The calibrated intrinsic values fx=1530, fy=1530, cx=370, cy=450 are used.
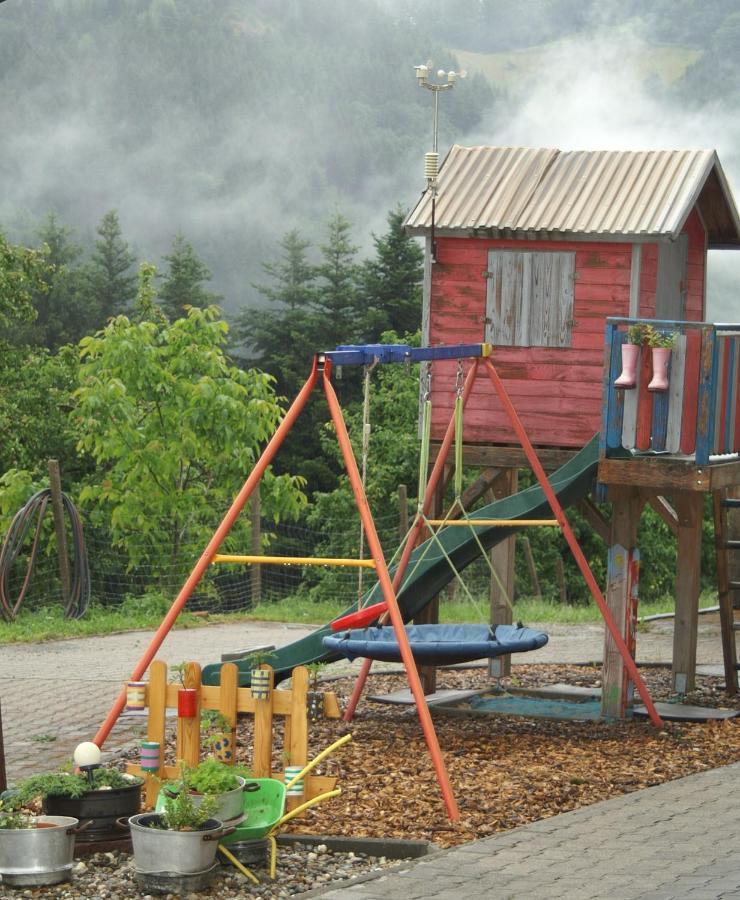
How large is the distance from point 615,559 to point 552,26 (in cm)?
14061

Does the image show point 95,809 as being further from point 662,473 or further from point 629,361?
point 629,361

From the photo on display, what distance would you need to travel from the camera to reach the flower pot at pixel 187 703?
754 cm

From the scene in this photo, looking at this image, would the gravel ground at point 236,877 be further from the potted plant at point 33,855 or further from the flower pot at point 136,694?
the flower pot at point 136,694

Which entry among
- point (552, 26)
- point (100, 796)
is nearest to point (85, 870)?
point (100, 796)

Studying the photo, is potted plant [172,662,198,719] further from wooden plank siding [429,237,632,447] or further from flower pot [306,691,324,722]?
wooden plank siding [429,237,632,447]

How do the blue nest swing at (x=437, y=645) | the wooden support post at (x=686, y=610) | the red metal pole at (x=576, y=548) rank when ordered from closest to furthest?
the blue nest swing at (x=437, y=645) < the red metal pole at (x=576, y=548) < the wooden support post at (x=686, y=610)

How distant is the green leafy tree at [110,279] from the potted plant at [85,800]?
5949 centimetres

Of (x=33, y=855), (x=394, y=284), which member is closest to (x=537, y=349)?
(x=33, y=855)

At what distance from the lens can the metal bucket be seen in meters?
6.16

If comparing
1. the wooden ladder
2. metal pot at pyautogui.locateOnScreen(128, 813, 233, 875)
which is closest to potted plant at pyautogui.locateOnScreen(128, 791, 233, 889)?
metal pot at pyautogui.locateOnScreen(128, 813, 233, 875)

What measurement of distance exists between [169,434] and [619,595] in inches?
446

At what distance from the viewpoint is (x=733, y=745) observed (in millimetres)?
9805

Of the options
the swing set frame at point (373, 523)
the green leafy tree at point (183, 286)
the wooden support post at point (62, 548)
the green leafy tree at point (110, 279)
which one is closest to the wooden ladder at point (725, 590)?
the swing set frame at point (373, 523)

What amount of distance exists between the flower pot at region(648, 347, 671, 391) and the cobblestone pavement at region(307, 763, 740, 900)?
10.8 ft
